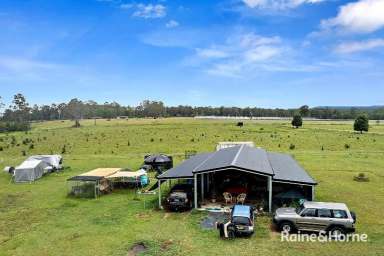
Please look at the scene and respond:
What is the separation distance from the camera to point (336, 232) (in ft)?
56.7

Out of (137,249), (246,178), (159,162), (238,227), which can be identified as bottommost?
(137,249)

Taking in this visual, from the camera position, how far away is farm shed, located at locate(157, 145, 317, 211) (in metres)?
21.5

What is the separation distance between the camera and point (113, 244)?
17.1 m

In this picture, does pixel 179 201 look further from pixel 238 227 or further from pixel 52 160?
pixel 52 160

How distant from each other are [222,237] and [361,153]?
38581mm

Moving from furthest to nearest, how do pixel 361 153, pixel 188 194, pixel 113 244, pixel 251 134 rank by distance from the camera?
pixel 251 134 < pixel 361 153 < pixel 188 194 < pixel 113 244

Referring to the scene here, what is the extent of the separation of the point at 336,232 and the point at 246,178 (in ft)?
31.4

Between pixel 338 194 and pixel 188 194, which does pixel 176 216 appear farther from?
pixel 338 194

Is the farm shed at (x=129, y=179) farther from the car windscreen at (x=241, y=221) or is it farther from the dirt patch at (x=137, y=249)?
the car windscreen at (x=241, y=221)

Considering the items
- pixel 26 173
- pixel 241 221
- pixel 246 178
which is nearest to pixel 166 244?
pixel 241 221

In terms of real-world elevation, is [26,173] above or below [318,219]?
below

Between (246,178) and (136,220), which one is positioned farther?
(246,178)

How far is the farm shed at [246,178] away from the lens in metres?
21.5

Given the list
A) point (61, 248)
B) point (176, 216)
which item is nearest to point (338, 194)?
point (176, 216)
